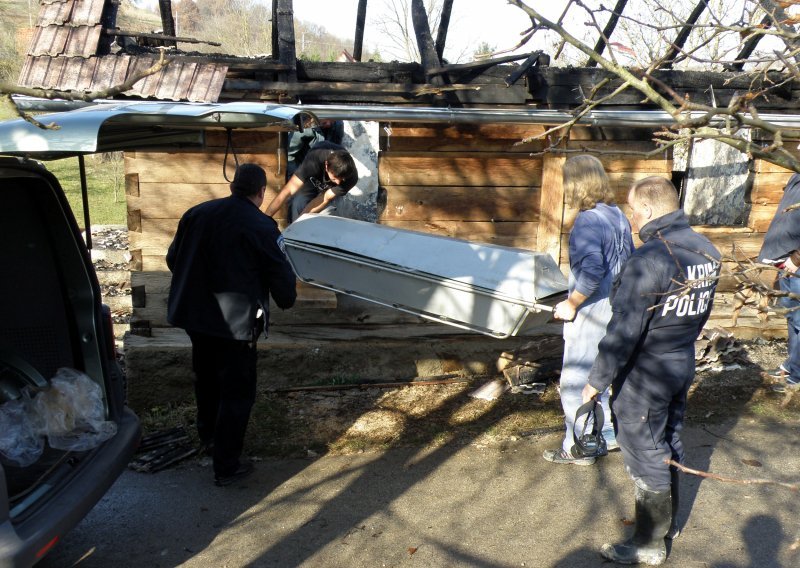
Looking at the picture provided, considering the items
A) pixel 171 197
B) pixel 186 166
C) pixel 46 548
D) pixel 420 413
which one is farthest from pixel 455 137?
pixel 46 548

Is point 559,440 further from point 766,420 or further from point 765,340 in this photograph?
point 765,340

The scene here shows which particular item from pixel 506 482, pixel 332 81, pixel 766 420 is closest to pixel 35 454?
pixel 506 482

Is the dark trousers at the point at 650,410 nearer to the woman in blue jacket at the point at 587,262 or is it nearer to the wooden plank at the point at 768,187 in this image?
the woman in blue jacket at the point at 587,262

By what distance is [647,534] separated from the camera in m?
Answer: 3.88

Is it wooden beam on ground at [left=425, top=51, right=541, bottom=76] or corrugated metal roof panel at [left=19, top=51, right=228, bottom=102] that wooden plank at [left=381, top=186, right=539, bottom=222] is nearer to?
wooden beam on ground at [left=425, top=51, right=541, bottom=76]

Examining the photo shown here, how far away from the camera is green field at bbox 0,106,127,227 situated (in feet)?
55.7

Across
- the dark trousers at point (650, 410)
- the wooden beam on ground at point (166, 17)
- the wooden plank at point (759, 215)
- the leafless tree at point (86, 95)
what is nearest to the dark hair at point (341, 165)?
the dark trousers at point (650, 410)

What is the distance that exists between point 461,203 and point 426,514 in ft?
12.6

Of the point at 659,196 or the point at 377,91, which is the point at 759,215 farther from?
the point at 659,196

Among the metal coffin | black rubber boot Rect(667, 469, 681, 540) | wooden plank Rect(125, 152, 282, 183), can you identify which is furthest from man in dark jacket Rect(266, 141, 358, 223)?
black rubber boot Rect(667, 469, 681, 540)

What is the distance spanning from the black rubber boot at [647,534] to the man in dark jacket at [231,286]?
88.7 inches

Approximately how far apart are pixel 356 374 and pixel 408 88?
268 cm

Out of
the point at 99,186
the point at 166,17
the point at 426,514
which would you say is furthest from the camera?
the point at 99,186

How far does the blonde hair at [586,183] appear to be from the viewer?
4621mm
